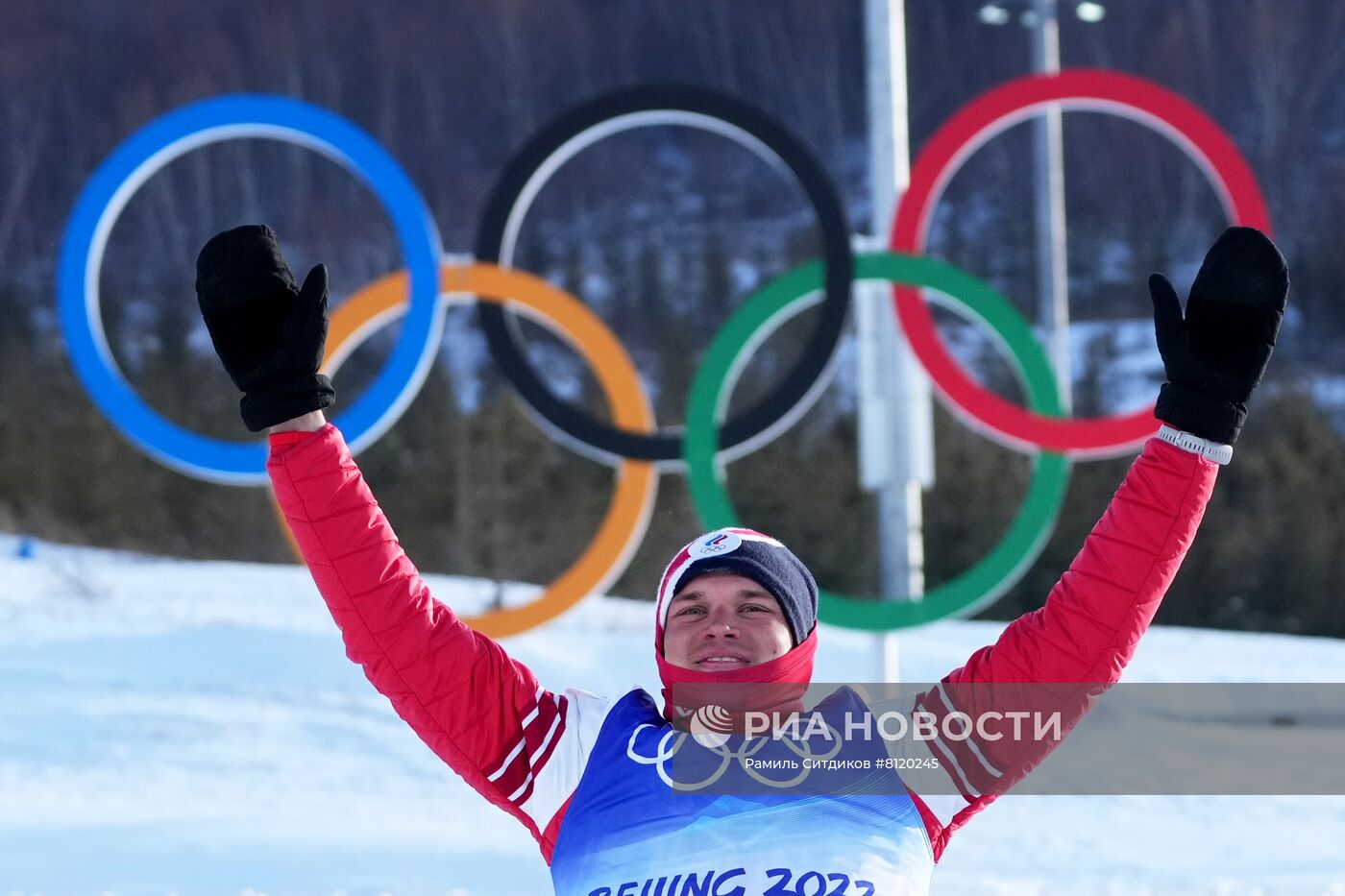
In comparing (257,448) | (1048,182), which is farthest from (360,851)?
(1048,182)

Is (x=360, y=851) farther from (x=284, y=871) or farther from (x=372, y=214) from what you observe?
(x=372, y=214)

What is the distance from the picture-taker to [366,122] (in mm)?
26703

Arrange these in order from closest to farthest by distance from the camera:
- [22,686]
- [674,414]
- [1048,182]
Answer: [22,686] < [1048,182] < [674,414]

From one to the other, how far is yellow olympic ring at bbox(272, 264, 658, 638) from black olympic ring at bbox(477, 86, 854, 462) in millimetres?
122

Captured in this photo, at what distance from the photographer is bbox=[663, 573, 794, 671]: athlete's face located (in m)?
2.45

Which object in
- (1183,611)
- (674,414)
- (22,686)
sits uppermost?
(22,686)

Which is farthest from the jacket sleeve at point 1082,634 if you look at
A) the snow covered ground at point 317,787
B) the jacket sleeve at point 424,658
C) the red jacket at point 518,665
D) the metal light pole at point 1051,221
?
the metal light pole at point 1051,221

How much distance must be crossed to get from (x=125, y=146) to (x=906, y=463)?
3.63 metres

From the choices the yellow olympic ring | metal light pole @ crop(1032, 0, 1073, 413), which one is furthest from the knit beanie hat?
metal light pole @ crop(1032, 0, 1073, 413)

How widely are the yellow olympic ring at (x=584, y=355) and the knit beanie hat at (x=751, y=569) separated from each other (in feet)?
12.3

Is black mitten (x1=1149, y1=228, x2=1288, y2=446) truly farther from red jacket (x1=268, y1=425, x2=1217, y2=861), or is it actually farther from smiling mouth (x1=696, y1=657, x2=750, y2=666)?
smiling mouth (x1=696, y1=657, x2=750, y2=666)

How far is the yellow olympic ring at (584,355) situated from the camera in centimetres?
637

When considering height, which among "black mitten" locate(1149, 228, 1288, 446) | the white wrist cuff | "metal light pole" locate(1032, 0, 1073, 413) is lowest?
"metal light pole" locate(1032, 0, 1073, 413)

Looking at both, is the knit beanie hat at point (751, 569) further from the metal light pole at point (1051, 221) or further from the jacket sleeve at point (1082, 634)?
the metal light pole at point (1051, 221)
